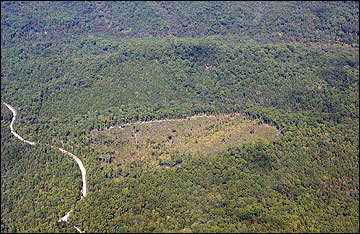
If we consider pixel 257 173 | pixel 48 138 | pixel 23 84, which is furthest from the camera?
pixel 23 84

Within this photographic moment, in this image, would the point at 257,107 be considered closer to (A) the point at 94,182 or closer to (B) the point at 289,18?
(B) the point at 289,18

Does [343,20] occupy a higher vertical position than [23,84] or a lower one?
higher

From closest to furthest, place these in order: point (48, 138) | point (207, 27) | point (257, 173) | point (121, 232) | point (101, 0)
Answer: point (121, 232)
point (257, 173)
point (48, 138)
point (207, 27)
point (101, 0)

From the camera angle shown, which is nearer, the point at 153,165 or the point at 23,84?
the point at 153,165

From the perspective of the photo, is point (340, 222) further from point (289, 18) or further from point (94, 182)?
point (289, 18)

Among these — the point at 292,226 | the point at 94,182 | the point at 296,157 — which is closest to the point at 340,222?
the point at 292,226

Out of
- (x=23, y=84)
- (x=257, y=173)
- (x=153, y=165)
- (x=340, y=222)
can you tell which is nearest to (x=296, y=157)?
(x=257, y=173)
